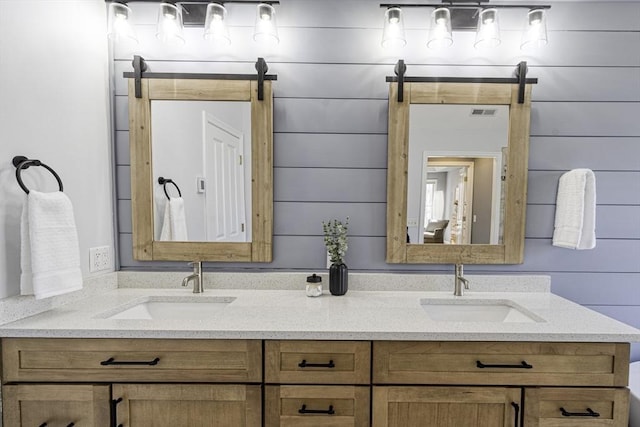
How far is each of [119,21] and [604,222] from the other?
2.62m

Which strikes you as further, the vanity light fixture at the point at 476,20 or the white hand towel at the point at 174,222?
the white hand towel at the point at 174,222

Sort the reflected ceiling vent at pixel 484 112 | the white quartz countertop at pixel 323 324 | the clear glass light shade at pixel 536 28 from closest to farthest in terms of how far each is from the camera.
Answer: the white quartz countertop at pixel 323 324
the clear glass light shade at pixel 536 28
the reflected ceiling vent at pixel 484 112

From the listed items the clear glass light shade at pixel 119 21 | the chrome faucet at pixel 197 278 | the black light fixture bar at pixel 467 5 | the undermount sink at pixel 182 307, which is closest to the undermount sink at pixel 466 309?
the undermount sink at pixel 182 307

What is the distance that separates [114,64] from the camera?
5.17 feet

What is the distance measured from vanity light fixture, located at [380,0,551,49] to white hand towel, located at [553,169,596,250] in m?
0.69

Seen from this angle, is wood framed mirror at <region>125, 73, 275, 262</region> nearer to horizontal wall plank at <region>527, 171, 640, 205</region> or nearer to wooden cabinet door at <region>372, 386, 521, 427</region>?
wooden cabinet door at <region>372, 386, 521, 427</region>

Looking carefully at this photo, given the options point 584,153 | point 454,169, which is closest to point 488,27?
point 454,169

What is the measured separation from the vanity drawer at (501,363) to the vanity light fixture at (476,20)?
137 cm

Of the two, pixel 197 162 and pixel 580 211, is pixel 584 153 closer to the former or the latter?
pixel 580 211

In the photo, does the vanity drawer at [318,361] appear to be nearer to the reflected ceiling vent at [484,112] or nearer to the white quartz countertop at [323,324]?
the white quartz countertop at [323,324]

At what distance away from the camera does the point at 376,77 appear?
157 centimetres

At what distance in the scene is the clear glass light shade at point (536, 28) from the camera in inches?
57.4

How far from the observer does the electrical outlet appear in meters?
→ 1.48

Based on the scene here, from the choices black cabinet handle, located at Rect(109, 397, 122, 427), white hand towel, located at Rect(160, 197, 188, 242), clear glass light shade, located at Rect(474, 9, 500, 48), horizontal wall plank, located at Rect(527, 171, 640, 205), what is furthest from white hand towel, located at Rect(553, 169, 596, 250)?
black cabinet handle, located at Rect(109, 397, 122, 427)
